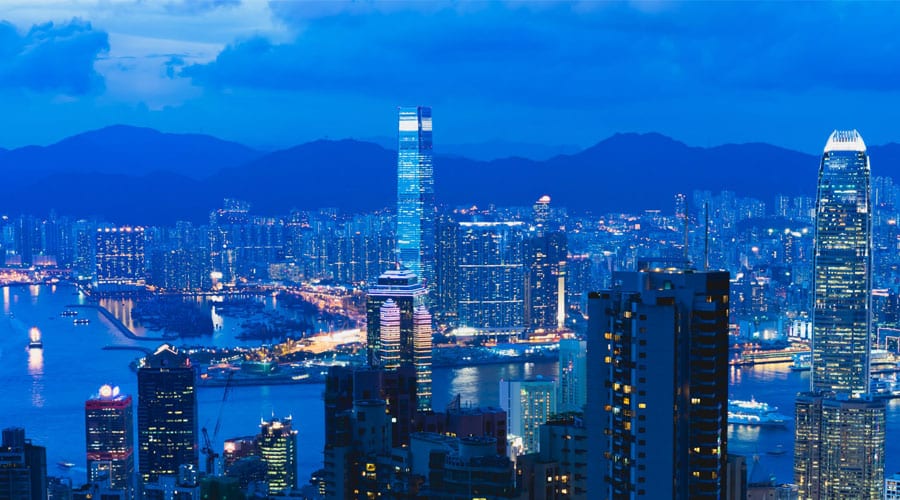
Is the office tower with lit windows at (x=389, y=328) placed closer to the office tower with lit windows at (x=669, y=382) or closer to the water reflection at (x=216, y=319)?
the water reflection at (x=216, y=319)

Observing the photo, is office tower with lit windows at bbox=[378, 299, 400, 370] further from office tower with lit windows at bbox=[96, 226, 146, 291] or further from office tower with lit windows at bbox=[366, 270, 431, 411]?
office tower with lit windows at bbox=[96, 226, 146, 291]

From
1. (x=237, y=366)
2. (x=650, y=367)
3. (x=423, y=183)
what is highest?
(x=423, y=183)

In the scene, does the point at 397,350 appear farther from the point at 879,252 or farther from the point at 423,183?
the point at 423,183

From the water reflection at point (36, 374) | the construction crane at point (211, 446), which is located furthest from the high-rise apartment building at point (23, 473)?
the water reflection at point (36, 374)

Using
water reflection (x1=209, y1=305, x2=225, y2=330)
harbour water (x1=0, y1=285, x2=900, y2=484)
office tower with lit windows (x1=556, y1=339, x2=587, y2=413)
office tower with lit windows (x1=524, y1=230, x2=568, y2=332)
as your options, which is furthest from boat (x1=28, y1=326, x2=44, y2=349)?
office tower with lit windows (x1=556, y1=339, x2=587, y2=413)

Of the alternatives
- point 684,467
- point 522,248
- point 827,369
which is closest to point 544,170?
point 522,248

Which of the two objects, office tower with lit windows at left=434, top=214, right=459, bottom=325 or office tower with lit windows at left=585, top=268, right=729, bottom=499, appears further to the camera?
office tower with lit windows at left=434, top=214, right=459, bottom=325
